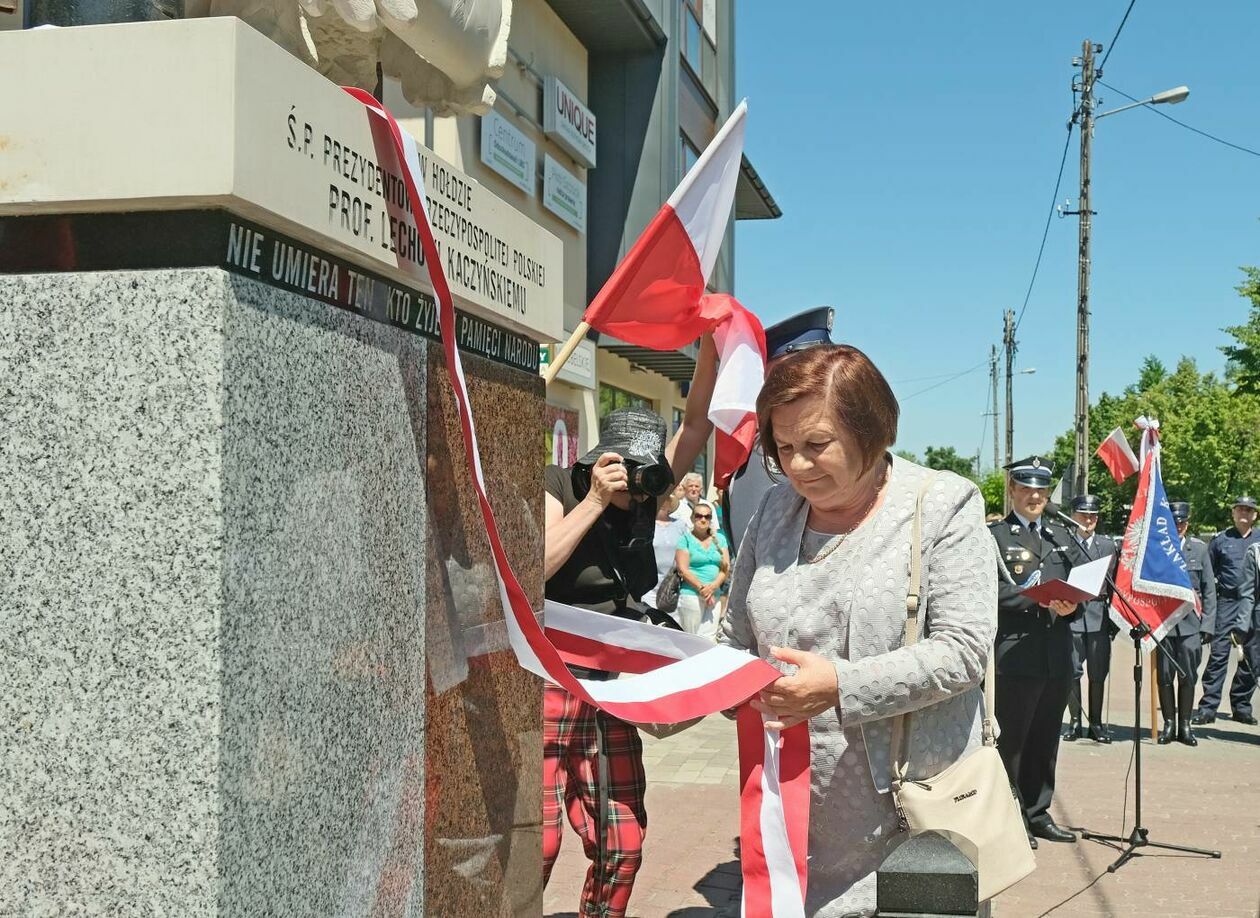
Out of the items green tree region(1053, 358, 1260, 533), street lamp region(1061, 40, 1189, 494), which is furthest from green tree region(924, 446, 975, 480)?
street lamp region(1061, 40, 1189, 494)

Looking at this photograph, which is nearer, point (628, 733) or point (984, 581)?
point (984, 581)

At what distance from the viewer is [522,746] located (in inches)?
103

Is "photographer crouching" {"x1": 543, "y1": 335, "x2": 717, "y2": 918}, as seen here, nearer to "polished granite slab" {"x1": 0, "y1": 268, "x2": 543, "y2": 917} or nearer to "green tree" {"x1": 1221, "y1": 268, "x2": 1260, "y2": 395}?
"polished granite slab" {"x1": 0, "y1": 268, "x2": 543, "y2": 917}

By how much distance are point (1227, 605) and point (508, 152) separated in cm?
903

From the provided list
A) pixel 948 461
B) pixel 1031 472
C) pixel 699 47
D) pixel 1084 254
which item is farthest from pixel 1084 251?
pixel 948 461

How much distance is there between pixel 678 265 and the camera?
388 cm

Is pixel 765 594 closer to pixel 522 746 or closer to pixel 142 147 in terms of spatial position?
pixel 522 746

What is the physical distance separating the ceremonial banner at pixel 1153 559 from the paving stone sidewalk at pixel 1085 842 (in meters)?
1.22

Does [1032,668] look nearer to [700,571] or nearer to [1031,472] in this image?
[1031,472]

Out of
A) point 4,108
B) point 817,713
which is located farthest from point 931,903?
point 4,108

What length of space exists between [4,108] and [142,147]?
0.61 ft

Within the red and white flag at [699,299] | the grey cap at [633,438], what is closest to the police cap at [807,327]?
the red and white flag at [699,299]

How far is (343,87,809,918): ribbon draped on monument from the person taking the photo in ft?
6.91

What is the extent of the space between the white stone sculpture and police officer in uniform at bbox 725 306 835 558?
2466 mm
